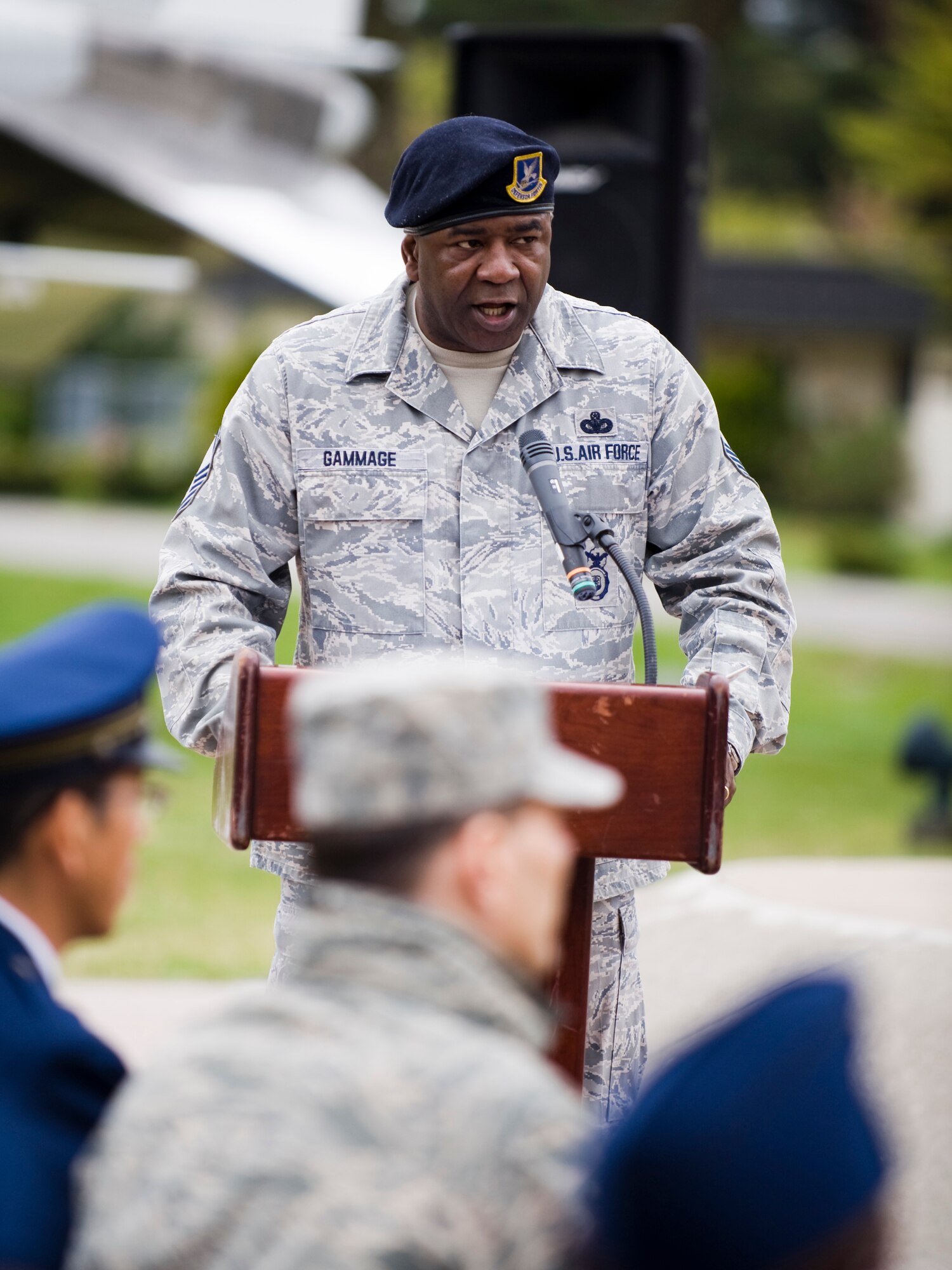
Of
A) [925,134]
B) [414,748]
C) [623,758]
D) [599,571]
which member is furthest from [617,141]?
[925,134]

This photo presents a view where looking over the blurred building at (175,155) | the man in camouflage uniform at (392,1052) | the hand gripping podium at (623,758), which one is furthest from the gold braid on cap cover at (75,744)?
the blurred building at (175,155)

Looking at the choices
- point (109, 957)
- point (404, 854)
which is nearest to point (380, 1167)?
point (404, 854)

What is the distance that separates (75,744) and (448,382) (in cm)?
124

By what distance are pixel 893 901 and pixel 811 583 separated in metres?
11.8

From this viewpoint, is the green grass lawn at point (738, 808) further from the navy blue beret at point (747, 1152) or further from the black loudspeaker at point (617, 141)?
the black loudspeaker at point (617, 141)

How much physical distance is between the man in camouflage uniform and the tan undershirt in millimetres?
1311

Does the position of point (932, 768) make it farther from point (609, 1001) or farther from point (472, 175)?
point (472, 175)

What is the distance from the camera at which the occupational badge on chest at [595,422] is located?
2.62 m

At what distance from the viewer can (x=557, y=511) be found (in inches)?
96.2

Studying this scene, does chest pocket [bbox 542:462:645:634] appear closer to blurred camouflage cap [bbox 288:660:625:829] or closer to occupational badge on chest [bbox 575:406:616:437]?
occupational badge on chest [bbox 575:406:616:437]

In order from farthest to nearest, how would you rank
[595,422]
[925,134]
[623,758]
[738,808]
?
[925,134]
[738,808]
[595,422]
[623,758]

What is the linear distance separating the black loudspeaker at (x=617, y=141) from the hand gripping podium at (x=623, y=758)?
11.1 feet

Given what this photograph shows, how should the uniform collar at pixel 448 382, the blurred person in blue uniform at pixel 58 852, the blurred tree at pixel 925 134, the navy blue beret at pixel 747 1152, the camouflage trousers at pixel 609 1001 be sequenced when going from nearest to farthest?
the navy blue beret at pixel 747 1152, the blurred person in blue uniform at pixel 58 852, the camouflage trousers at pixel 609 1001, the uniform collar at pixel 448 382, the blurred tree at pixel 925 134

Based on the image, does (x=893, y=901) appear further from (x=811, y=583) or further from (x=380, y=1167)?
(x=811, y=583)
